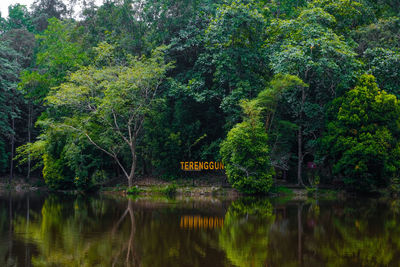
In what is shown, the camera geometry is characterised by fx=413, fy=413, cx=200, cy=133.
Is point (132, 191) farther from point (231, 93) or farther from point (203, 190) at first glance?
point (231, 93)

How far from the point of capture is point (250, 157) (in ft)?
75.2

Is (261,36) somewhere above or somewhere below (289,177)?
above

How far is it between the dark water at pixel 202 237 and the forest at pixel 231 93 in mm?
6919

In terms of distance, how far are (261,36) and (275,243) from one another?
62.0ft

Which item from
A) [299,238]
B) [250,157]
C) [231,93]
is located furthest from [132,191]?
[299,238]

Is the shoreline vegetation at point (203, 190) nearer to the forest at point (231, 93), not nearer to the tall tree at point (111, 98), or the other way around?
the forest at point (231, 93)

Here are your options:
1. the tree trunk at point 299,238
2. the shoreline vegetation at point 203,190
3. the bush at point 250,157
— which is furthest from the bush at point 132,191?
the tree trunk at point 299,238

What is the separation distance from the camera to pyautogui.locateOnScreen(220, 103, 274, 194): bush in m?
22.6

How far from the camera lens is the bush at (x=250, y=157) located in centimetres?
2262

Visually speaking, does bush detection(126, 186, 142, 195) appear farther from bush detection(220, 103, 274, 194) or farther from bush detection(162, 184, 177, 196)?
bush detection(220, 103, 274, 194)

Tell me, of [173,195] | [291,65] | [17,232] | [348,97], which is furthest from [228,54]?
[17,232]

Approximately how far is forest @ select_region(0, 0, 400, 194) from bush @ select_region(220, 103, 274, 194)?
0.19 ft

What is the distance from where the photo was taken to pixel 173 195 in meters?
25.2

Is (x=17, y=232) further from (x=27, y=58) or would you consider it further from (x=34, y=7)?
(x=34, y=7)
